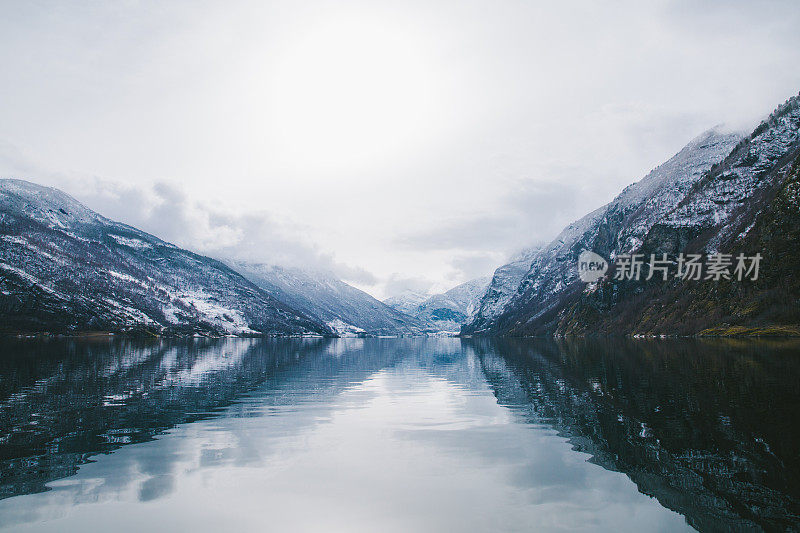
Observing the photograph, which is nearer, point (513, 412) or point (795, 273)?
point (513, 412)

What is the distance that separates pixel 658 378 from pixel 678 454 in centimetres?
3420

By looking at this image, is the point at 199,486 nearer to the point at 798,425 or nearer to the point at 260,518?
the point at 260,518

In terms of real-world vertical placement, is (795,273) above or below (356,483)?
above

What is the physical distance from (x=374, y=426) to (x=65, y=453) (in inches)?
713

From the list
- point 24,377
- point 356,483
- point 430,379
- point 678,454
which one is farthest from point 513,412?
point 24,377

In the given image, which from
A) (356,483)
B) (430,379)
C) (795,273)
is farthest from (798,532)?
(795,273)

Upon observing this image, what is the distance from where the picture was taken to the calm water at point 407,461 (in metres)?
16.3

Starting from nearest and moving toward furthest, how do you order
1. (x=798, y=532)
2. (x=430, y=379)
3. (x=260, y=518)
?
(x=798, y=532), (x=260, y=518), (x=430, y=379)

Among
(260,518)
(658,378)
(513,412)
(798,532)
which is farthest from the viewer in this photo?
(658,378)

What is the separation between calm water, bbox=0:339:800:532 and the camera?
16.3 metres

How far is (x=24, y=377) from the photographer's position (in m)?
56.0

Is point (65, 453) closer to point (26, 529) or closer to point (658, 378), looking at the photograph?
point (26, 529)

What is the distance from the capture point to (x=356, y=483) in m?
20.5

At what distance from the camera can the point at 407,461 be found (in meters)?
24.0
